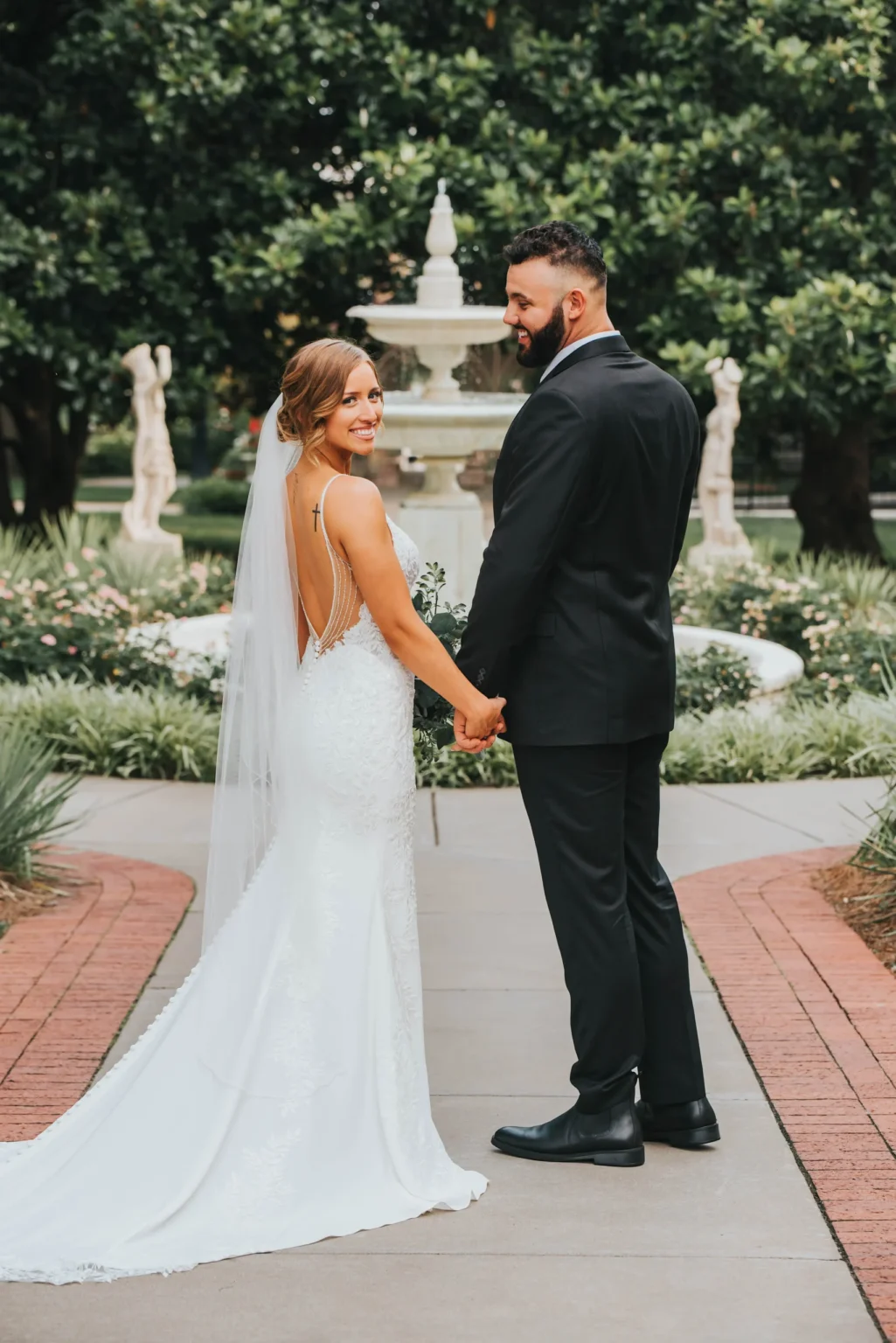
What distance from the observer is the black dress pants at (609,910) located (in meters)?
4.26

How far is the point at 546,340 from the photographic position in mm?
4227

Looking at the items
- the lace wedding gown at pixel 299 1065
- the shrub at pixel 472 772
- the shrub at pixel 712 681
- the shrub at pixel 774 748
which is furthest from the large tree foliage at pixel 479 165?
the lace wedding gown at pixel 299 1065

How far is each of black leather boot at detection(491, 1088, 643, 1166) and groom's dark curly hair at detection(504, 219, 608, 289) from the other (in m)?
1.97

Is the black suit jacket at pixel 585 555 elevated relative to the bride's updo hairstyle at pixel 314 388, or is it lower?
lower

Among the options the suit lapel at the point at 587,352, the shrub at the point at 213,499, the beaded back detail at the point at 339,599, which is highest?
the suit lapel at the point at 587,352

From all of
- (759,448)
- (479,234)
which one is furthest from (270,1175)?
(759,448)

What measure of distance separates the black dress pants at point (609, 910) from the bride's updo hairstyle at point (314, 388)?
2.92 ft

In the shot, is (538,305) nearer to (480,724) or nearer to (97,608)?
(480,724)

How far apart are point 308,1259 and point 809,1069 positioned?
5.89ft

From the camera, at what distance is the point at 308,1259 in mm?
3770

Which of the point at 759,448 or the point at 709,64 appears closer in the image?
the point at 709,64

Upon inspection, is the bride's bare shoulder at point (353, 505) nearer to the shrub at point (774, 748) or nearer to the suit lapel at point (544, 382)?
the suit lapel at point (544, 382)

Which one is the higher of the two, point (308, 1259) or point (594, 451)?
point (594, 451)

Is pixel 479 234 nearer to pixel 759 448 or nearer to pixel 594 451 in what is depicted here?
pixel 759 448
